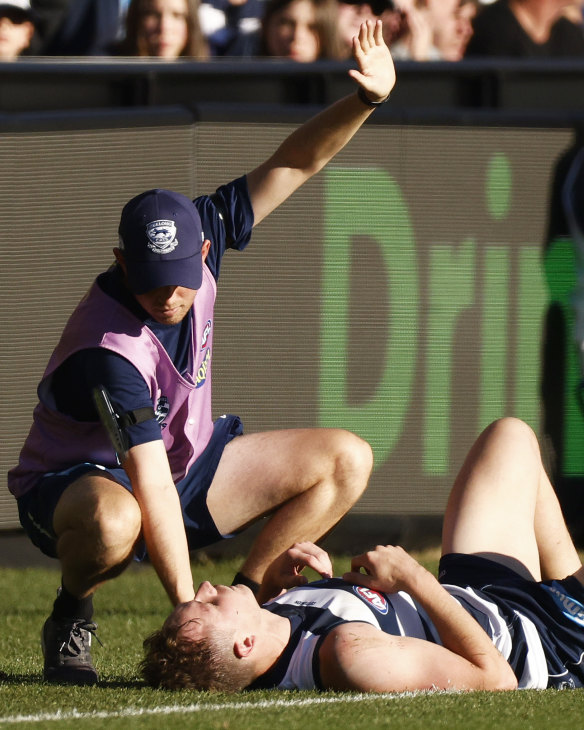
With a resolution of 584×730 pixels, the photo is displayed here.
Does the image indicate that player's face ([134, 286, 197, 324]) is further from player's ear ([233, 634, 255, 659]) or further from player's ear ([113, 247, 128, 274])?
player's ear ([233, 634, 255, 659])

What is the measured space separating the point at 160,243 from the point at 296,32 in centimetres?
342

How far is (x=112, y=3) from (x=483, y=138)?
2.59 meters

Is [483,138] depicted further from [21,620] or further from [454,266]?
[21,620]

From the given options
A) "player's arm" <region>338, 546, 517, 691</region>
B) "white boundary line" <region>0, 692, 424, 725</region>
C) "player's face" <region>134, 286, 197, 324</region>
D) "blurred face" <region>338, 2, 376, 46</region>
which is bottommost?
"white boundary line" <region>0, 692, 424, 725</region>

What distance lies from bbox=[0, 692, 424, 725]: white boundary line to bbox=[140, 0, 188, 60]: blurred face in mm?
4256

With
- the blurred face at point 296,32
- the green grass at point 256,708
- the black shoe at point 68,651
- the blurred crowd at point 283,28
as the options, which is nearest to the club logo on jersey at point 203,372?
the black shoe at point 68,651

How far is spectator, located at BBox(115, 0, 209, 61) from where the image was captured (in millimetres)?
7137

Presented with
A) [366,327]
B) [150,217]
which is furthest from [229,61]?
[150,217]

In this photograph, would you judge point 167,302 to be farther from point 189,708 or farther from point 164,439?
point 189,708

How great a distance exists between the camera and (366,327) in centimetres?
659

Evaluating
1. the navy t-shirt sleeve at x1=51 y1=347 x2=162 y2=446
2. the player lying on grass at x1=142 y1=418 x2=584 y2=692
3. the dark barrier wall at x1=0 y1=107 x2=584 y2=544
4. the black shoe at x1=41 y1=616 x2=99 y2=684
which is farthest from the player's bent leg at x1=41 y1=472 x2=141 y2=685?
the dark barrier wall at x1=0 y1=107 x2=584 y2=544

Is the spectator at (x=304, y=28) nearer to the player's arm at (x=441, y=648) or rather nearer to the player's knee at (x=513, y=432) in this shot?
the player's knee at (x=513, y=432)

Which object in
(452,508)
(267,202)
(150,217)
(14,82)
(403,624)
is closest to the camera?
(403,624)

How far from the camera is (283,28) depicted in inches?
288
